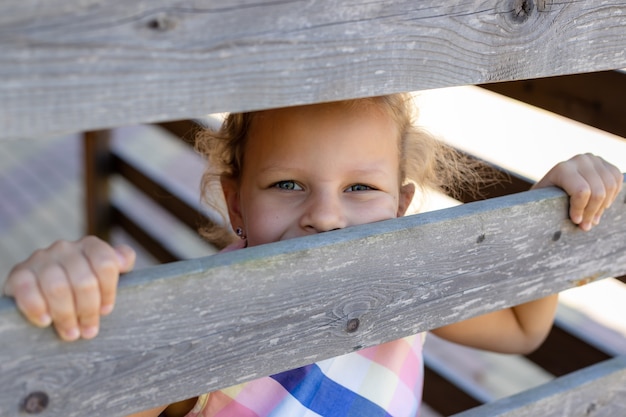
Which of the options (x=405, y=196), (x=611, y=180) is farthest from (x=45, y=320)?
(x=405, y=196)

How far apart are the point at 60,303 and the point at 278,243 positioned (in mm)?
260

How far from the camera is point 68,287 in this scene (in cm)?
75

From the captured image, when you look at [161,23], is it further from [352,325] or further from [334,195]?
[334,195]

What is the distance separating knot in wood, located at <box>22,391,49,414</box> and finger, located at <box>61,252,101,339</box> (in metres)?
0.07

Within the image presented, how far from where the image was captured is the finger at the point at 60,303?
734 millimetres

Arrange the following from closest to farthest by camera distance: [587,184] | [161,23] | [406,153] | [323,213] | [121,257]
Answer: [161,23], [121,257], [587,184], [323,213], [406,153]

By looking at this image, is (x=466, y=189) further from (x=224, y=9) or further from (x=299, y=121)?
(x=224, y=9)

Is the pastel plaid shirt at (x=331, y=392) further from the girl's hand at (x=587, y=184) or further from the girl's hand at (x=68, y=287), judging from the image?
the girl's hand at (x=68, y=287)

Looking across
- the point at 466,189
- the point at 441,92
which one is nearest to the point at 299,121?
the point at 466,189

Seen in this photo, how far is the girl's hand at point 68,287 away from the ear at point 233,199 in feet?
2.68

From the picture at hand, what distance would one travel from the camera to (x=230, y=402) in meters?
1.32

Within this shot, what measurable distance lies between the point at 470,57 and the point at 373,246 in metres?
0.26

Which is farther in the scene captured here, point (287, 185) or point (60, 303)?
point (287, 185)

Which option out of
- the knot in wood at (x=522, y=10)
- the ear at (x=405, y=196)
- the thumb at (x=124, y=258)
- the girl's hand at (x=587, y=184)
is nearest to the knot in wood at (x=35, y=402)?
the thumb at (x=124, y=258)
